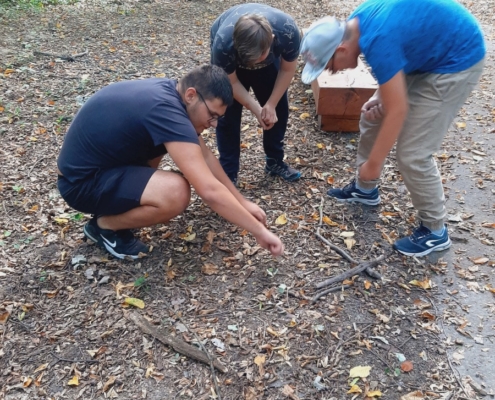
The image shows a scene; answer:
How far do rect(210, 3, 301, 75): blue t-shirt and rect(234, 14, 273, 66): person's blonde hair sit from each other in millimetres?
125

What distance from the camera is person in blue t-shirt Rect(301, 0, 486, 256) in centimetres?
223

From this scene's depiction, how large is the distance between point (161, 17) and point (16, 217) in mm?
5497

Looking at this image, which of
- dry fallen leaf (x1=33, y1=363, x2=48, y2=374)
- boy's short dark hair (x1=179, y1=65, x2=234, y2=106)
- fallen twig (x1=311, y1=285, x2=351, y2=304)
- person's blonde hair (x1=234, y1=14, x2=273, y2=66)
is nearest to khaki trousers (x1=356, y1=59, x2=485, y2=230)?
fallen twig (x1=311, y1=285, x2=351, y2=304)

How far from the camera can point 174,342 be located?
227 cm

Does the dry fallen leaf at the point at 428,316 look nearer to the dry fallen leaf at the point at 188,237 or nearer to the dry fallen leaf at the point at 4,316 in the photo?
the dry fallen leaf at the point at 188,237

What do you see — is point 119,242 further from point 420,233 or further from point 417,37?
point 417,37

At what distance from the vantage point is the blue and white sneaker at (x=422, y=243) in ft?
9.28

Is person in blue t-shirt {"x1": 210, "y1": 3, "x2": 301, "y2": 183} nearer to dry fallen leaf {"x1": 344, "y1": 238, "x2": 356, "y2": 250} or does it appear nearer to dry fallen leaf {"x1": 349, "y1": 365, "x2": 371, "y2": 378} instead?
dry fallen leaf {"x1": 344, "y1": 238, "x2": 356, "y2": 250}

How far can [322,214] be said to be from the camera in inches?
127

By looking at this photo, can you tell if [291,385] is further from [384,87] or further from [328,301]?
[384,87]

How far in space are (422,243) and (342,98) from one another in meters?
1.72

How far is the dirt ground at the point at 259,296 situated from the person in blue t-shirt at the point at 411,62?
593 mm

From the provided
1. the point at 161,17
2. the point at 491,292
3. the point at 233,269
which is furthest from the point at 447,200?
the point at 161,17

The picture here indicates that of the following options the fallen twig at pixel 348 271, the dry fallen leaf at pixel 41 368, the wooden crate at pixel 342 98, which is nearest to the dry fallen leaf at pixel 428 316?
the fallen twig at pixel 348 271
